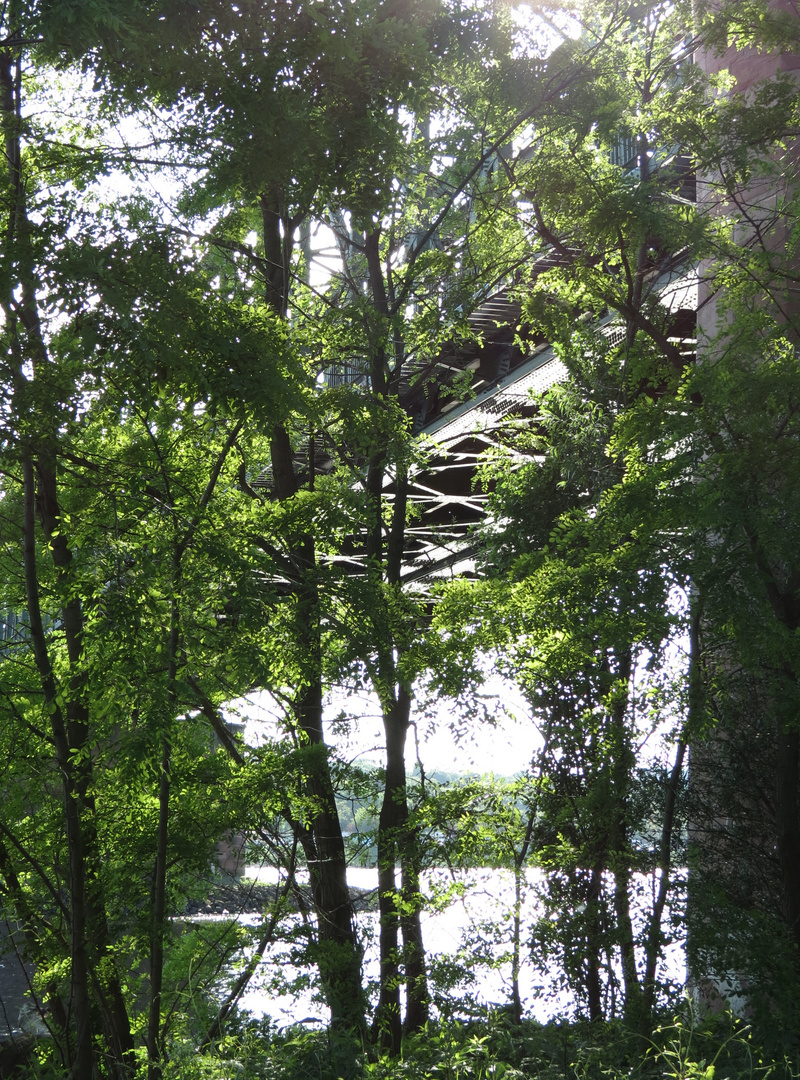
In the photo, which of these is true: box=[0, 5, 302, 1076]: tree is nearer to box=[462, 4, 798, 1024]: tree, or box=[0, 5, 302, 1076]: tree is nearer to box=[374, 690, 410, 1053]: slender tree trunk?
box=[374, 690, 410, 1053]: slender tree trunk

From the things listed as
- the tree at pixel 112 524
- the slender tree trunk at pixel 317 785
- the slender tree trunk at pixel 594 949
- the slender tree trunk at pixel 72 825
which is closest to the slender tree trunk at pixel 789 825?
the slender tree trunk at pixel 594 949

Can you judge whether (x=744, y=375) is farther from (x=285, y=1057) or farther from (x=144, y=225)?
(x=285, y=1057)

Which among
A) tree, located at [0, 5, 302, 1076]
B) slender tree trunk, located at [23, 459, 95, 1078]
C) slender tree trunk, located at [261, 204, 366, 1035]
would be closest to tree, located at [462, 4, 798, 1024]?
slender tree trunk, located at [261, 204, 366, 1035]

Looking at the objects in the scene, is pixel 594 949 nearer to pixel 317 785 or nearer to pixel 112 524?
pixel 317 785

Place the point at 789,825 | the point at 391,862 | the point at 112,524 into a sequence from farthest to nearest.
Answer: the point at 391,862
the point at 789,825
the point at 112,524

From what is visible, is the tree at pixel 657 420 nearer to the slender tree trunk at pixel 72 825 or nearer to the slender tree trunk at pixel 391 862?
the slender tree trunk at pixel 391 862

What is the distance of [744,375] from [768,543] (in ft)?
3.70

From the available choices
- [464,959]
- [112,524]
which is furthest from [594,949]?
[112,524]

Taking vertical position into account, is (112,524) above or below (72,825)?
above

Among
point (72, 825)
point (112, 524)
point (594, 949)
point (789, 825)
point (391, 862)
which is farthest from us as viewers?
point (391, 862)

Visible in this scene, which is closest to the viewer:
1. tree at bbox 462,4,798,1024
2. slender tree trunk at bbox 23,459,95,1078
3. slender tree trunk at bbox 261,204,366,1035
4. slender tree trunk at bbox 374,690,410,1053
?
slender tree trunk at bbox 23,459,95,1078

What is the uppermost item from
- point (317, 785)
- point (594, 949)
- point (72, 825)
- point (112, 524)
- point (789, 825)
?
point (112, 524)

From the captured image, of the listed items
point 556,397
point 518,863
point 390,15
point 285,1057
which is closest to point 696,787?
point 518,863

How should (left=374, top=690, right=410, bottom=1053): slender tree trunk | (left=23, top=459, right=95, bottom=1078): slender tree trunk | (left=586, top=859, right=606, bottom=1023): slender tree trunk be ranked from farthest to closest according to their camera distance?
(left=374, top=690, right=410, bottom=1053): slender tree trunk < (left=586, top=859, right=606, bottom=1023): slender tree trunk < (left=23, top=459, right=95, bottom=1078): slender tree trunk
